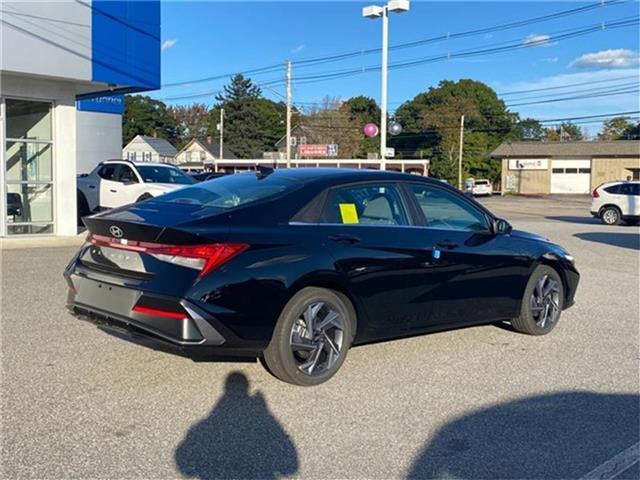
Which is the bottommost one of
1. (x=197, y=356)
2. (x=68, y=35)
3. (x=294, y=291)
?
(x=197, y=356)

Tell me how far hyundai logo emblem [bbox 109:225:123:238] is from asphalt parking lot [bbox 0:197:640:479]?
1065mm

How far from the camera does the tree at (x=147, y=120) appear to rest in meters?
114

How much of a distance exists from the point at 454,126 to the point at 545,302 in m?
81.6

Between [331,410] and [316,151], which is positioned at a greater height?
[316,151]

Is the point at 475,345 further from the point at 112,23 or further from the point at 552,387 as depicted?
the point at 112,23

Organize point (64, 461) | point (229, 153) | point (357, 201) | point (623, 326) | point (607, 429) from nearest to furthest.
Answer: point (64, 461) → point (607, 429) → point (357, 201) → point (623, 326) → point (229, 153)

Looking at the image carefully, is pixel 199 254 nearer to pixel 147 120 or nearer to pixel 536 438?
pixel 536 438

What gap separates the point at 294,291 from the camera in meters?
4.55

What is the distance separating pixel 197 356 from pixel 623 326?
4891mm

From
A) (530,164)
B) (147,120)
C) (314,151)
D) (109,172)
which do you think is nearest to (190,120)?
(147,120)

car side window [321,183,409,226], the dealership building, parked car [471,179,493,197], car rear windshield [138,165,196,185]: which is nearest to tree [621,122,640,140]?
parked car [471,179,493,197]

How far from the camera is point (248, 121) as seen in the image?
112m

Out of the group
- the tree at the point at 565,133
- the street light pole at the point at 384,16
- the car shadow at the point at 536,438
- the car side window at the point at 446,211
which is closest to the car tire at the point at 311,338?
the car shadow at the point at 536,438

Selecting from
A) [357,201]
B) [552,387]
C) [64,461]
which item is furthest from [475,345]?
[64,461]
